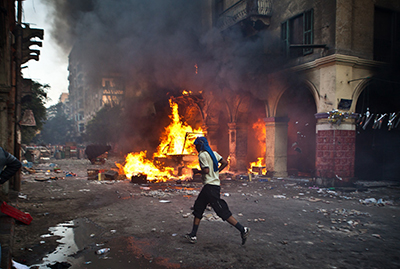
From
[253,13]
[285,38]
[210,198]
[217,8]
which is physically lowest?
[210,198]

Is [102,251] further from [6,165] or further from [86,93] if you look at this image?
[86,93]

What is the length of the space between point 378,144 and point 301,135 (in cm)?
392

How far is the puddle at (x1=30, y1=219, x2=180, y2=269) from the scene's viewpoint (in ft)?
12.6

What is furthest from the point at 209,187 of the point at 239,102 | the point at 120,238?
the point at 239,102

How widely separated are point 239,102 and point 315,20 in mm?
5832

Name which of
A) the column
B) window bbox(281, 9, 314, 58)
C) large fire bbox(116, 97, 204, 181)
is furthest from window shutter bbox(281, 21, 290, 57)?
large fire bbox(116, 97, 204, 181)

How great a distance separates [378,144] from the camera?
46.1 ft

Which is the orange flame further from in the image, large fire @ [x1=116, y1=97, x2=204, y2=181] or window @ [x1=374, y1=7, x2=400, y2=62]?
window @ [x1=374, y1=7, x2=400, y2=62]

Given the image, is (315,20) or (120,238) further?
(315,20)

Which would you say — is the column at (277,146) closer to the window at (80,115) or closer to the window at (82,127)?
the window at (82,127)

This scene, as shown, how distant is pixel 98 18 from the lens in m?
18.1

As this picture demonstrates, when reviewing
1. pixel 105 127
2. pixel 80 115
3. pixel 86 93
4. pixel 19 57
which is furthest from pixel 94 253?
pixel 80 115

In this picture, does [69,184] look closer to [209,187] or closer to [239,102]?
[209,187]

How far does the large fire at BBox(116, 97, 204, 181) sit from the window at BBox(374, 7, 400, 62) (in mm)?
10724
